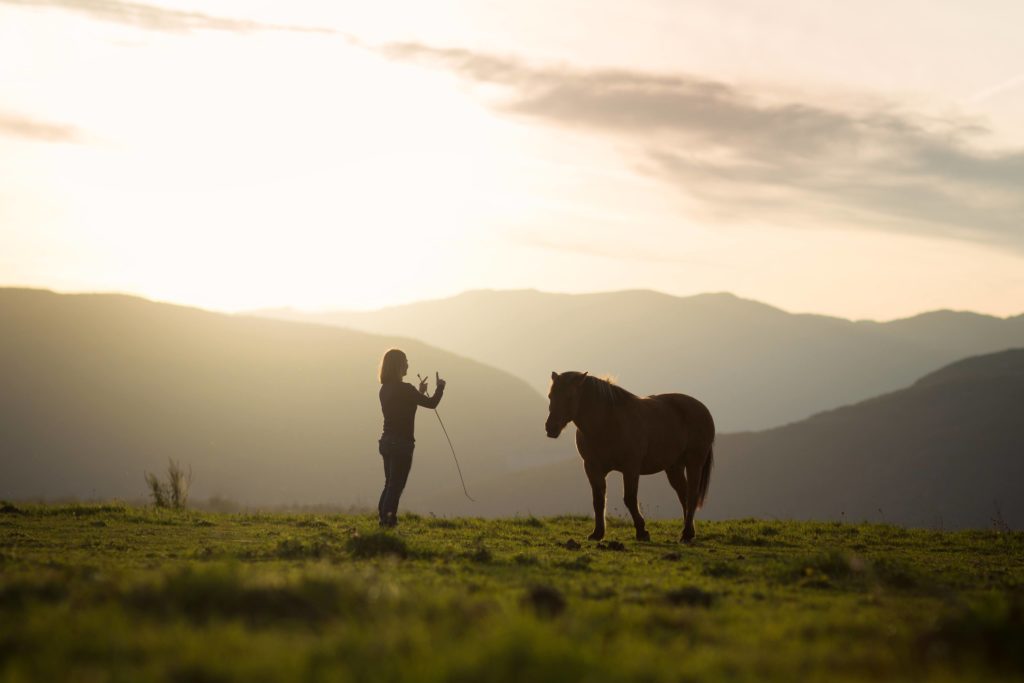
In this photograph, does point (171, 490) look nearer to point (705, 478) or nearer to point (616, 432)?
point (616, 432)

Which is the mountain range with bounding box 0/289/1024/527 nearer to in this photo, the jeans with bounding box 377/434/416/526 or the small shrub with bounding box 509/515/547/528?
the small shrub with bounding box 509/515/547/528

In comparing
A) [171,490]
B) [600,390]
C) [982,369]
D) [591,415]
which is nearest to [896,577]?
[591,415]

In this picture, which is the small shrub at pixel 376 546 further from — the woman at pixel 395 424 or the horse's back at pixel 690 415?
the horse's back at pixel 690 415

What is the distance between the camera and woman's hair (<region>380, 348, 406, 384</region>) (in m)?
17.0

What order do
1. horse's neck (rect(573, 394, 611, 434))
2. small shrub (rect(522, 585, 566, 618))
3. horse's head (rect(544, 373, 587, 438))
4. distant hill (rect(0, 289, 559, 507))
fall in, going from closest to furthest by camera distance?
small shrub (rect(522, 585, 566, 618)) → horse's head (rect(544, 373, 587, 438)) → horse's neck (rect(573, 394, 611, 434)) → distant hill (rect(0, 289, 559, 507))

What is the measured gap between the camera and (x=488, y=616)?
20.8 ft

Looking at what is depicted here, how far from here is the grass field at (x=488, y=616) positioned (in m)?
4.96

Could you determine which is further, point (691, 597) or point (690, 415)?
point (690, 415)

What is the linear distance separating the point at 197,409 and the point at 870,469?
337 feet

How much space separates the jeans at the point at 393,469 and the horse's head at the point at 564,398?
9.94 feet

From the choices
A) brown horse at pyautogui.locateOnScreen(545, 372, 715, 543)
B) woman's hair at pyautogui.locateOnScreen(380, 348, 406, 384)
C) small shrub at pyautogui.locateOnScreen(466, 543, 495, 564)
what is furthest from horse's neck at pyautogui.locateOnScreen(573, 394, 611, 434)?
small shrub at pyautogui.locateOnScreen(466, 543, 495, 564)

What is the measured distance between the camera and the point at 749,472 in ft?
470

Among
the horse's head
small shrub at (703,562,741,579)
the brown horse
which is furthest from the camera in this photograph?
the brown horse

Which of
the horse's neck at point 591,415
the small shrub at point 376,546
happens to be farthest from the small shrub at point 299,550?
the horse's neck at point 591,415
